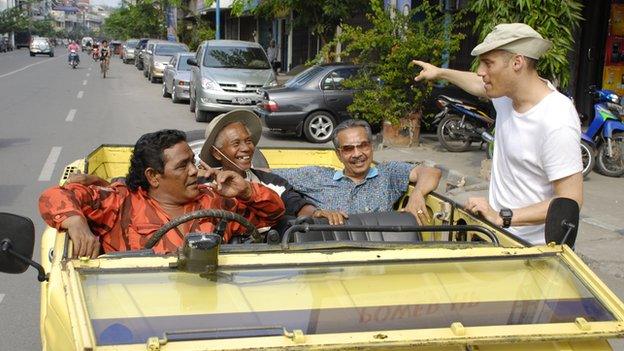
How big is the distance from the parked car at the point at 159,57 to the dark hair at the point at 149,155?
2471 centimetres

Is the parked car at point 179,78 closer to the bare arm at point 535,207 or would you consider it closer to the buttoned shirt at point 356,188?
the buttoned shirt at point 356,188

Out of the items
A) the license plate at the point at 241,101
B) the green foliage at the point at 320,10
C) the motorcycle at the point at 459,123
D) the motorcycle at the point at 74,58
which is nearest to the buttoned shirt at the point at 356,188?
the motorcycle at the point at 459,123

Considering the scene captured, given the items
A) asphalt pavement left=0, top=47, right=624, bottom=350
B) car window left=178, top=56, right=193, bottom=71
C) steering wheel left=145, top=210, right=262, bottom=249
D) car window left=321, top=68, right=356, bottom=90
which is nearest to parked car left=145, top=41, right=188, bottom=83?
asphalt pavement left=0, top=47, right=624, bottom=350

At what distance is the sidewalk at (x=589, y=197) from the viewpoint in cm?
622

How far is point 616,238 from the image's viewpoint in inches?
274

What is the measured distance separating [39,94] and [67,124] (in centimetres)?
813

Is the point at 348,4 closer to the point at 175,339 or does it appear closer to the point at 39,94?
the point at 39,94

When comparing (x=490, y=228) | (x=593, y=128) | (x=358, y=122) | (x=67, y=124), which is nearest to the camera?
(x=490, y=228)

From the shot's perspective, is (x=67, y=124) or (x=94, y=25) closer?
(x=67, y=124)

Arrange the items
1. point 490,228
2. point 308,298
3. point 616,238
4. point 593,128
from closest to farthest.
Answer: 1. point 308,298
2. point 490,228
3. point 616,238
4. point 593,128

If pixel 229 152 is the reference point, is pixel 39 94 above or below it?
below

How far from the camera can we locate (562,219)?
265 centimetres

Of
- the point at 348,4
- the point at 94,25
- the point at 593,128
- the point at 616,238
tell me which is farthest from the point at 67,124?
the point at 94,25

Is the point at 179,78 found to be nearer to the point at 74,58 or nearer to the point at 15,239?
the point at 15,239
